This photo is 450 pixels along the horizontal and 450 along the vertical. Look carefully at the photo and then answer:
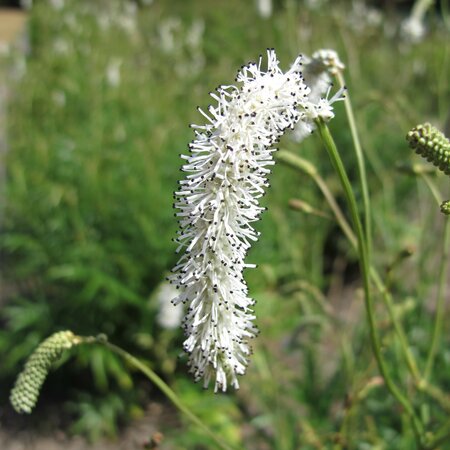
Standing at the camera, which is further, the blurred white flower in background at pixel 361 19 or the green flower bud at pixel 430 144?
the blurred white flower in background at pixel 361 19

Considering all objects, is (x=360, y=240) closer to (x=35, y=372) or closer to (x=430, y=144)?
(x=430, y=144)

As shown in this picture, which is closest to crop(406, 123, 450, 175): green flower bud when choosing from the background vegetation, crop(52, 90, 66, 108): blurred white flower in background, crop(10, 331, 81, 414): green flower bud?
crop(10, 331, 81, 414): green flower bud

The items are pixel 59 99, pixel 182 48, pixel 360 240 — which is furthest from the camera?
pixel 182 48

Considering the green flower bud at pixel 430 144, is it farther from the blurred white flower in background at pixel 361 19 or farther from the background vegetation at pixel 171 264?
the blurred white flower in background at pixel 361 19

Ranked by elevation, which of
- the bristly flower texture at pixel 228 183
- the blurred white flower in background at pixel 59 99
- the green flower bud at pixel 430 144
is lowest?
the bristly flower texture at pixel 228 183

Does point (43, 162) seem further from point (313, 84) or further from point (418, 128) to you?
point (418, 128)

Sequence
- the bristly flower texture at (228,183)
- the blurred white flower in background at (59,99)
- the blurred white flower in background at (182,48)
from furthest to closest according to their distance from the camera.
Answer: the blurred white flower in background at (182,48) < the blurred white flower in background at (59,99) < the bristly flower texture at (228,183)

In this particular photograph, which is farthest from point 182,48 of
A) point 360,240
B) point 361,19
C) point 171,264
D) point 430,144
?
point 430,144

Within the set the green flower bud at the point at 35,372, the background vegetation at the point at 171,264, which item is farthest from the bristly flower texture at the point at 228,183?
the background vegetation at the point at 171,264
